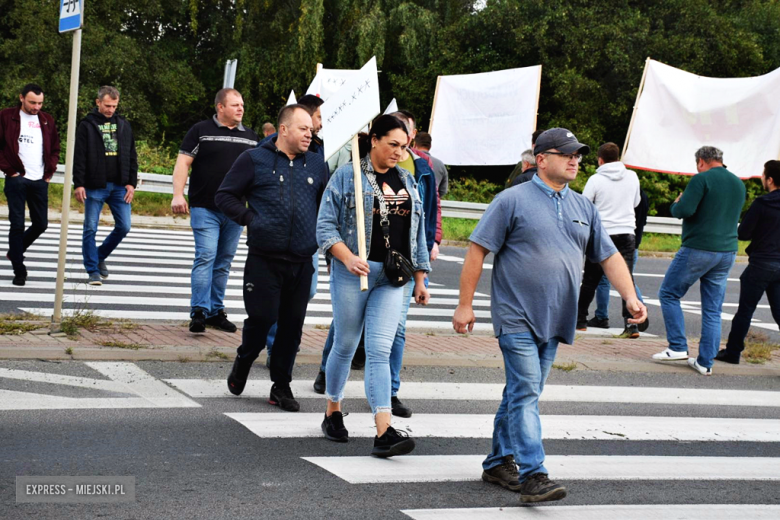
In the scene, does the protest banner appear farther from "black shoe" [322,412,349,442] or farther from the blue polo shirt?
"black shoe" [322,412,349,442]

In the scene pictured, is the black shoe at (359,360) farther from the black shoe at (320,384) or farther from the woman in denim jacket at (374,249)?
the woman in denim jacket at (374,249)

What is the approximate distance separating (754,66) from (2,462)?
2923cm

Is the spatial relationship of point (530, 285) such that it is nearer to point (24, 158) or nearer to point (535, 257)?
point (535, 257)

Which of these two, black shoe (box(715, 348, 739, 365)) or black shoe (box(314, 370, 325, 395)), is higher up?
black shoe (box(715, 348, 739, 365))

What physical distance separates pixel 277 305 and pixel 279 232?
46 cm

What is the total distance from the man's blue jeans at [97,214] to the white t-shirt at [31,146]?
57 centimetres

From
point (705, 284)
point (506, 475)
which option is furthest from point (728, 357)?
point (506, 475)

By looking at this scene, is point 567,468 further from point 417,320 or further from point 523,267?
point 417,320

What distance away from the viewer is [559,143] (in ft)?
16.5

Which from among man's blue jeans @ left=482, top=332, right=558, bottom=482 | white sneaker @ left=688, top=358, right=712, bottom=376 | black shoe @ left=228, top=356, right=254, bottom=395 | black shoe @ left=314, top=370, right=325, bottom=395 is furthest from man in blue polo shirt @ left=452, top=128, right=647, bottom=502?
white sneaker @ left=688, top=358, right=712, bottom=376

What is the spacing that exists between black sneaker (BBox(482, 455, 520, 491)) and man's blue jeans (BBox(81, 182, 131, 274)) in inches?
271

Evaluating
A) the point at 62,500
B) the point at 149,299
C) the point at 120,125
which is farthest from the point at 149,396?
the point at 120,125

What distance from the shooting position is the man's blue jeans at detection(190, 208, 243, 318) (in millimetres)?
8422

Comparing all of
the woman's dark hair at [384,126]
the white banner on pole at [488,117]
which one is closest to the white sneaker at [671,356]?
the woman's dark hair at [384,126]
